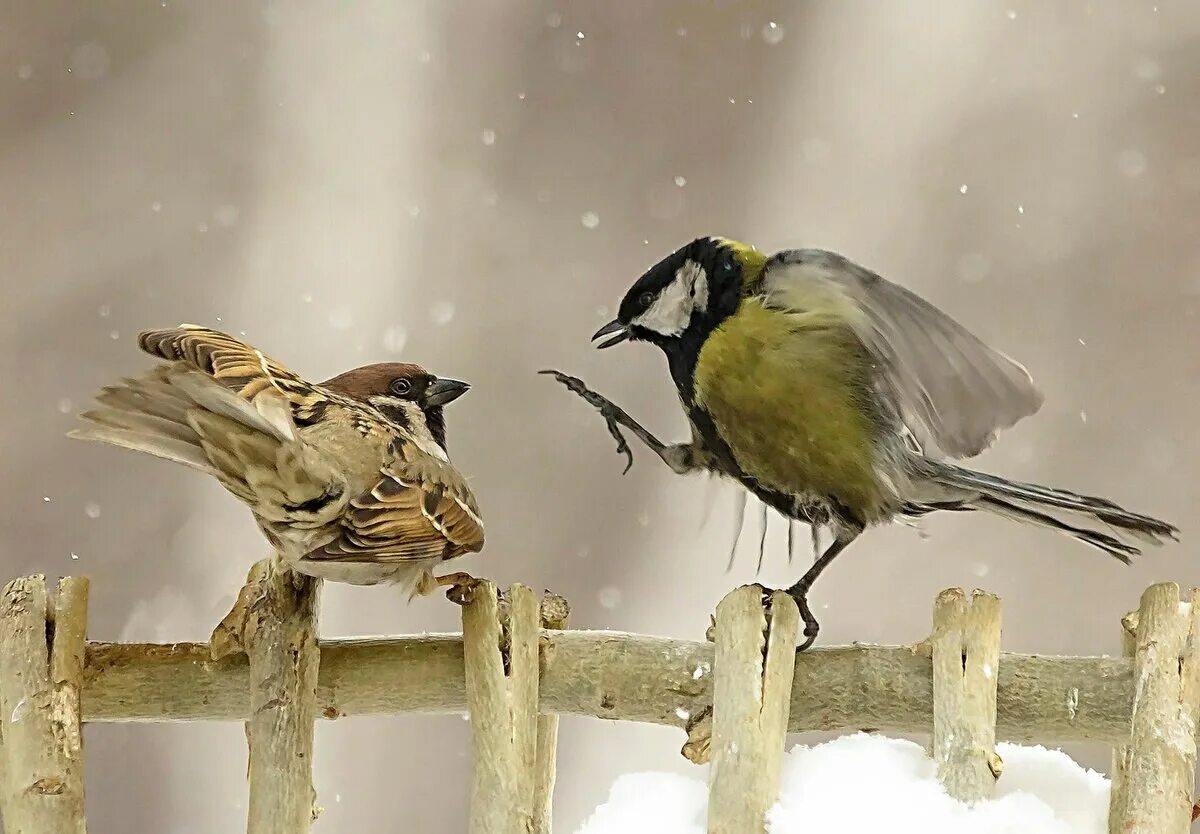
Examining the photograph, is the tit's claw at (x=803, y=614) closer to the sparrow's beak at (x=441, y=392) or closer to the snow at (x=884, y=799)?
the snow at (x=884, y=799)

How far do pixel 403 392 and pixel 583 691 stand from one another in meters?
0.26

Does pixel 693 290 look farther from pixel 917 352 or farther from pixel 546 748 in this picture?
pixel 546 748

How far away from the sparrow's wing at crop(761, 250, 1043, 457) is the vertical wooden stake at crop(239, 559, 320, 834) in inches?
14.6

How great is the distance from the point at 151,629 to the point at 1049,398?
965 millimetres

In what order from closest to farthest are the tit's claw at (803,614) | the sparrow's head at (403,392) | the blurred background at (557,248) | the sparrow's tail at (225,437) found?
1. the sparrow's tail at (225,437)
2. the tit's claw at (803,614)
3. the sparrow's head at (403,392)
4. the blurred background at (557,248)

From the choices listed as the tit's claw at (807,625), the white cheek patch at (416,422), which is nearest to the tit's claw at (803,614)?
the tit's claw at (807,625)

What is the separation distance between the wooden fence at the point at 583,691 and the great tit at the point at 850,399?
82 millimetres

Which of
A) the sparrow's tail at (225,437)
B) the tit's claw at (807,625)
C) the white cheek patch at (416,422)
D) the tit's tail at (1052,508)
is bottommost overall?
the tit's claw at (807,625)

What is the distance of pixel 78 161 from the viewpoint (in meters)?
1.18

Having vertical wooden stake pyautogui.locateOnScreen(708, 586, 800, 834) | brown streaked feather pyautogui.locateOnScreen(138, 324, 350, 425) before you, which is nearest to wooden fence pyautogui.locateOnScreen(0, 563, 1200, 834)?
vertical wooden stake pyautogui.locateOnScreen(708, 586, 800, 834)

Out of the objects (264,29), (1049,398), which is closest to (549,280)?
(264,29)

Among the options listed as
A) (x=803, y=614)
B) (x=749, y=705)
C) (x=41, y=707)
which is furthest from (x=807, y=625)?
(x=41, y=707)

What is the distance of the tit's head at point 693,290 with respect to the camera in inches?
30.7

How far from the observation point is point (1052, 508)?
0.72 metres
